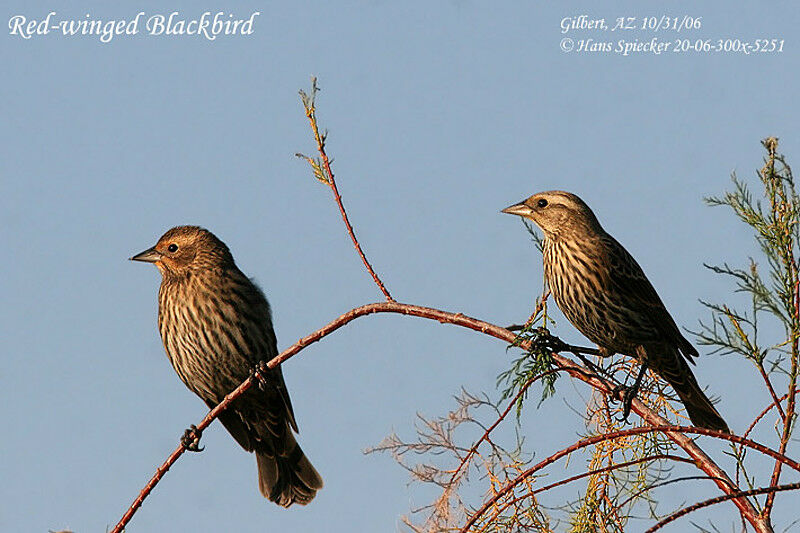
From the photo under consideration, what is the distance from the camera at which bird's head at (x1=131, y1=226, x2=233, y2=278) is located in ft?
22.5

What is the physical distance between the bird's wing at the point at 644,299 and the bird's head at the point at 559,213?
203 millimetres

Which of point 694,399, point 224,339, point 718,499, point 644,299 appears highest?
point 644,299

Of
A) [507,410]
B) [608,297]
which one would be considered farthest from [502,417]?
[608,297]

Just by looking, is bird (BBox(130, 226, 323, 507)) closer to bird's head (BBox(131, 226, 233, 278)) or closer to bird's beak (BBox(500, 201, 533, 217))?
bird's head (BBox(131, 226, 233, 278))

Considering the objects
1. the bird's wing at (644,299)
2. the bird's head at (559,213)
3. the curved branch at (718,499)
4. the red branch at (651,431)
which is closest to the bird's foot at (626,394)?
the red branch at (651,431)

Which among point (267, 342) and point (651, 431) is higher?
point (267, 342)

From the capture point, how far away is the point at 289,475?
7367 mm

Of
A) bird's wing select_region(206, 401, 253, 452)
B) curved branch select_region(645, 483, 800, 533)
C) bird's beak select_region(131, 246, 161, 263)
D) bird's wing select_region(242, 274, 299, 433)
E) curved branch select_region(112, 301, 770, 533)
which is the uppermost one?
bird's beak select_region(131, 246, 161, 263)

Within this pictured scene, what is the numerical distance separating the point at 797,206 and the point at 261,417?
14.5 feet

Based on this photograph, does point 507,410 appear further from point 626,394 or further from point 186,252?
point 186,252

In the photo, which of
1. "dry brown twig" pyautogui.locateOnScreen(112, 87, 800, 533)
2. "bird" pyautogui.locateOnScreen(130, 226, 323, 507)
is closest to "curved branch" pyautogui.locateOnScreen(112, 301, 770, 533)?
"dry brown twig" pyautogui.locateOnScreen(112, 87, 800, 533)

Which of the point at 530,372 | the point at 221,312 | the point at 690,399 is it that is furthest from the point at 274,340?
the point at 530,372

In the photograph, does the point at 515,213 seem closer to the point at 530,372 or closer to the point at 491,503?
the point at 530,372

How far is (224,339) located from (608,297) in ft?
7.78
